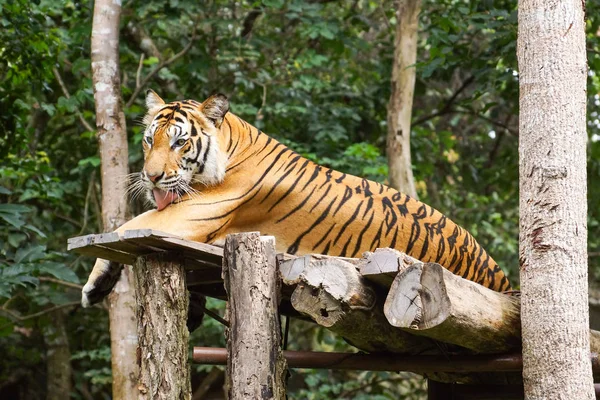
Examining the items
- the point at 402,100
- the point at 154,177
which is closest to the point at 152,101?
the point at 154,177

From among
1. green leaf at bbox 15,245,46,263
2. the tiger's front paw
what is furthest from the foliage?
the tiger's front paw

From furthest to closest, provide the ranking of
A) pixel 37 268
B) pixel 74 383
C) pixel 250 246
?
pixel 74 383
pixel 37 268
pixel 250 246

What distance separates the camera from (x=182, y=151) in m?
4.47

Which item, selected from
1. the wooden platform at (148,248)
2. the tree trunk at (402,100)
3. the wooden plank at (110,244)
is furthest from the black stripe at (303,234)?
the tree trunk at (402,100)

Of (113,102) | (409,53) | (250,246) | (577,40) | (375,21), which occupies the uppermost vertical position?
(375,21)

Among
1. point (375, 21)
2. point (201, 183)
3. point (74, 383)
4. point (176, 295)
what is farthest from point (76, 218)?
point (176, 295)

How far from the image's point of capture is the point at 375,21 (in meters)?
9.34

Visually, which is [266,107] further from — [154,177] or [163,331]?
[163,331]

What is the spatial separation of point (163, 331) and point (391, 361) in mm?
1181

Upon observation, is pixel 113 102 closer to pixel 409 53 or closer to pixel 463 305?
pixel 409 53

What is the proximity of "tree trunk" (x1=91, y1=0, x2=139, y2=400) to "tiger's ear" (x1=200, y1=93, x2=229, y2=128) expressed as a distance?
5.18 feet

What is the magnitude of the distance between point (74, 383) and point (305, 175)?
19.7 feet

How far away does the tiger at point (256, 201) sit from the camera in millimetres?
4367

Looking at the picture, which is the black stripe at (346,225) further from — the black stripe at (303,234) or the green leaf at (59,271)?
the green leaf at (59,271)
